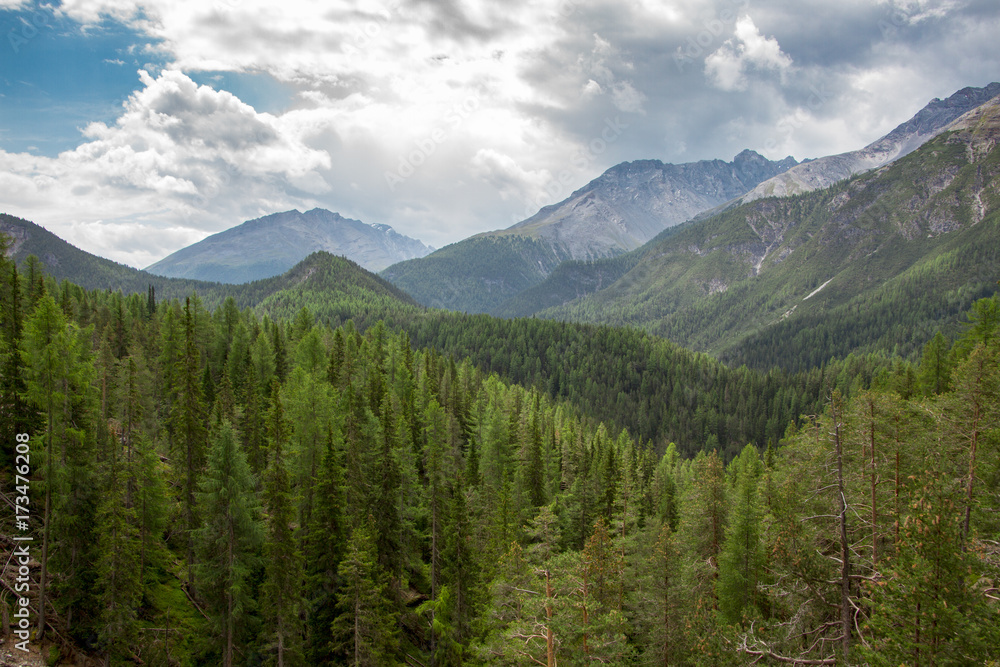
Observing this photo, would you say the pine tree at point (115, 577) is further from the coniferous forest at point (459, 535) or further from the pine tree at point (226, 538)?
the pine tree at point (226, 538)

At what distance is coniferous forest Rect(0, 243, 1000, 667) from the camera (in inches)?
571

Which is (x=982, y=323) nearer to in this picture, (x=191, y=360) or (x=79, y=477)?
(x=191, y=360)

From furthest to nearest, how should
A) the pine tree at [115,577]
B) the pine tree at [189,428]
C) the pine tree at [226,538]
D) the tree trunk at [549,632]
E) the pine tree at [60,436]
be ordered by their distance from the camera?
1. the pine tree at [189,428]
2. the pine tree at [226,538]
3. the pine tree at [60,436]
4. the pine tree at [115,577]
5. the tree trunk at [549,632]

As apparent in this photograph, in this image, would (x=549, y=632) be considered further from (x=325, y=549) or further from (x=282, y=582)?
(x=325, y=549)

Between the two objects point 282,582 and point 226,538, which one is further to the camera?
point 226,538

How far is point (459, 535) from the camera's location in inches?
1372

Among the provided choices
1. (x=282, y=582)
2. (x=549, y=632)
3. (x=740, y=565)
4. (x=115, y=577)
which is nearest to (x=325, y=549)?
(x=282, y=582)

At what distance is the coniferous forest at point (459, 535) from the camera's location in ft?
47.6

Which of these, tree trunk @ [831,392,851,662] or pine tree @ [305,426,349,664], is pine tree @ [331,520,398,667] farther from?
tree trunk @ [831,392,851,662]

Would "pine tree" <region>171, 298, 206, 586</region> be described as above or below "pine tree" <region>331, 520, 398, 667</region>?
above

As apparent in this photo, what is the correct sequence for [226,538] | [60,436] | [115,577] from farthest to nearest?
[226,538] → [60,436] → [115,577]

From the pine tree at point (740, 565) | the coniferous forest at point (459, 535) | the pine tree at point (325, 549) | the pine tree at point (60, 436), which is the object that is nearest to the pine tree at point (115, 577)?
the coniferous forest at point (459, 535)

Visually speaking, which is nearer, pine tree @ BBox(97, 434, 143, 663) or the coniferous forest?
the coniferous forest

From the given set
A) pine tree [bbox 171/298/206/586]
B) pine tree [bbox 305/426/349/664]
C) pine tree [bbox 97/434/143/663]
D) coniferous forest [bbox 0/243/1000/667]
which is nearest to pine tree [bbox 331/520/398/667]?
coniferous forest [bbox 0/243/1000/667]
